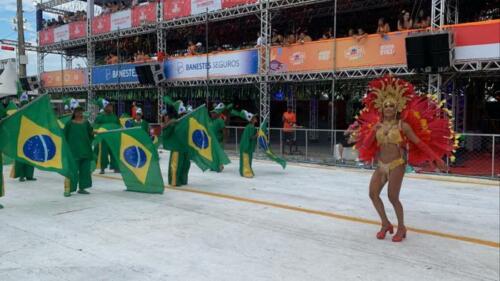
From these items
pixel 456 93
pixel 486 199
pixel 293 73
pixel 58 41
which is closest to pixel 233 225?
pixel 486 199

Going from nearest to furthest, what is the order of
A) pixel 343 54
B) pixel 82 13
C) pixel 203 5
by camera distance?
pixel 343 54 < pixel 203 5 < pixel 82 13

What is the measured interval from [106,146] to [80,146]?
3.62m

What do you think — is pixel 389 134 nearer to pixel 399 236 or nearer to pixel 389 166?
pixel 389 166

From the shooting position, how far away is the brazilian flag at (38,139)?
24.6 ft

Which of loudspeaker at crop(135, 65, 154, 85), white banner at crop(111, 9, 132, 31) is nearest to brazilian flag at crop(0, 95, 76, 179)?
loudspeaker at crop(135, 65, 154, 85)

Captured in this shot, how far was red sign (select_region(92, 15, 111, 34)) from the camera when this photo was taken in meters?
24.5

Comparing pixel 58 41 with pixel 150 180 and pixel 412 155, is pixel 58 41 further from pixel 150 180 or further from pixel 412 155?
pixel 412 155

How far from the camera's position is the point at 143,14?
22359mm

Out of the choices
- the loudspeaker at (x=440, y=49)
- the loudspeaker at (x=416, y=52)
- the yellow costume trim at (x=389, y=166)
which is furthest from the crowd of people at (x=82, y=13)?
the yellow costume trim at (x=389, y=166)

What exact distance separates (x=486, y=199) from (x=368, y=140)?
14.7 ft

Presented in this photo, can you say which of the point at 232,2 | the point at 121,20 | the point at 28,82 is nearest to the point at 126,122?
the point at 232,2

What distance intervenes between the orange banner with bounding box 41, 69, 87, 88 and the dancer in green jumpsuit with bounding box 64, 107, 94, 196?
1887cm

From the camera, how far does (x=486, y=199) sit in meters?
9.06

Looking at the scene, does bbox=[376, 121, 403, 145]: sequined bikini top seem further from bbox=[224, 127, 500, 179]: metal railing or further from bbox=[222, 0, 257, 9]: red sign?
bbox=[222, 0, 257, 9]: red sign
